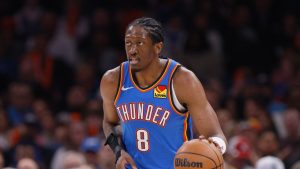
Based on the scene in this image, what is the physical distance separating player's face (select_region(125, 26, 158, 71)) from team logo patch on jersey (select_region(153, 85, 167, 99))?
192 millimetres

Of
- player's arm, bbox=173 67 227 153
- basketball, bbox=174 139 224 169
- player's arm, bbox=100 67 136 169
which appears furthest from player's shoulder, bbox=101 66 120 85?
basketball, bbox=174 139 224 169

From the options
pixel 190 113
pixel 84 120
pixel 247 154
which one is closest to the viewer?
pixel 190 113

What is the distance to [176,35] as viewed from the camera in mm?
11695

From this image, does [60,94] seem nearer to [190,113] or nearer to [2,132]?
[2,132]

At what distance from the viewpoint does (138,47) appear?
19.2 ft

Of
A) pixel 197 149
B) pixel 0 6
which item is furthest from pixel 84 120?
pixel 197 149

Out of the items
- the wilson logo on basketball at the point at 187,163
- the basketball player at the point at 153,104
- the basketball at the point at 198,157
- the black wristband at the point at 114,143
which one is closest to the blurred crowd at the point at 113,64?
the black wristband at the point at 114,143

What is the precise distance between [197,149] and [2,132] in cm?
521

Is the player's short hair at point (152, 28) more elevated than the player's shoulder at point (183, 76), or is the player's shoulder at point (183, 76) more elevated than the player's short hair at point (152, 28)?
the player's short hair at point (152, 28)

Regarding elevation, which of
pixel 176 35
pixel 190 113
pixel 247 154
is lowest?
pixel 247 154

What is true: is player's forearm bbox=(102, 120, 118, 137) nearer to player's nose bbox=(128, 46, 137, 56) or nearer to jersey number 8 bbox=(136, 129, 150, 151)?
jersey number 8 bbox=(136, 129, 150, 151)

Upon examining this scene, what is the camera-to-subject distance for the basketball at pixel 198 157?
5.27 m

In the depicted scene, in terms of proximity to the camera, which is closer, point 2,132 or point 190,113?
point 190,113

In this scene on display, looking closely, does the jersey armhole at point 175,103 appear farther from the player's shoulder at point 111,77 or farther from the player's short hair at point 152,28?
the player's shoulder at point 111,77
